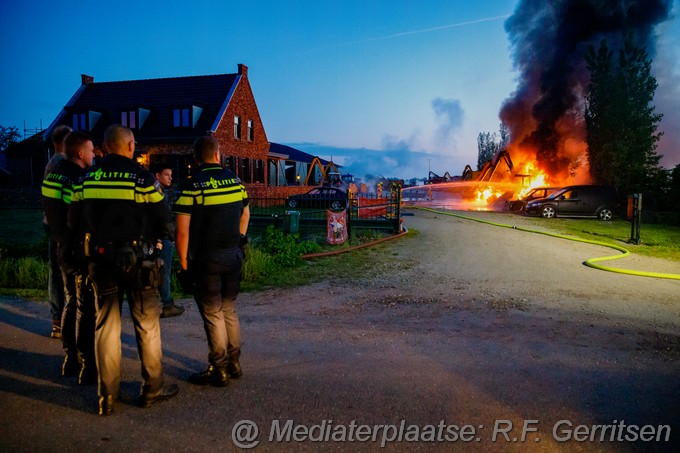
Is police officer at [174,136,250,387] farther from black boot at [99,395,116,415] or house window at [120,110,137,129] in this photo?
house window at [120,110,137,129]

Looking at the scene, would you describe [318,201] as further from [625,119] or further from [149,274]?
[625,119]

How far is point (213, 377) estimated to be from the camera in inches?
148

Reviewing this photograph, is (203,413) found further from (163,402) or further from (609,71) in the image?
(609,71)

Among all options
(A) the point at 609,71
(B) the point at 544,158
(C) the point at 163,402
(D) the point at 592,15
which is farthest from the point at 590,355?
(D) the point at 592,15

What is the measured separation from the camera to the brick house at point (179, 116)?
26438mm

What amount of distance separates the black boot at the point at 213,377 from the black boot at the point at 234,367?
11 centimetres

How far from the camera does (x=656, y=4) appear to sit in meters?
31.2

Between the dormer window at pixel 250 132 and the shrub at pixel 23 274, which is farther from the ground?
the dormer window at pixel 250 132

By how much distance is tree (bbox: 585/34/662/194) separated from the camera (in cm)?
2438

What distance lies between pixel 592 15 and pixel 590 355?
3639cm

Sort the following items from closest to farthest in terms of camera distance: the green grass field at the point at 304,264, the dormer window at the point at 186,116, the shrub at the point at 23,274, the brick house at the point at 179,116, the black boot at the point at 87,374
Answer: the black boot at the point at 87,374
the shrub at the point at 23,274
the green grass field at the point at 304,264
the brick house at the point at 179,116
the dormer window at the point at 186,116

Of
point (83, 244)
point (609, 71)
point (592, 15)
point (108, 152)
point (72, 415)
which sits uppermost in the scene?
point (592, 15)

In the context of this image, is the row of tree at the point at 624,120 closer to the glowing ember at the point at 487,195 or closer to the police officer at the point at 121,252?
the glowing ember at the point at 487,195

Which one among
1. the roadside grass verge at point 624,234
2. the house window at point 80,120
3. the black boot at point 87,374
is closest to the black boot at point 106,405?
the black boot at point 87,374
